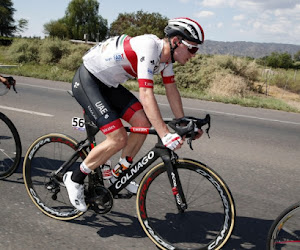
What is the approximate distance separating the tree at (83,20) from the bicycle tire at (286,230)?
115m

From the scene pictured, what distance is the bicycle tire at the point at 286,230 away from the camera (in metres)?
2.57

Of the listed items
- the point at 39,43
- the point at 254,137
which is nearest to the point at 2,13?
the point at 39,43

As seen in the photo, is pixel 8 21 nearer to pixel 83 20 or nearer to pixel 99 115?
pixel 83 20

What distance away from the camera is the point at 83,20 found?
402 feet

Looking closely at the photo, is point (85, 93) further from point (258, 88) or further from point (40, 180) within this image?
point (258, 88)

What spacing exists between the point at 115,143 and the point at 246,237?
1517 mm

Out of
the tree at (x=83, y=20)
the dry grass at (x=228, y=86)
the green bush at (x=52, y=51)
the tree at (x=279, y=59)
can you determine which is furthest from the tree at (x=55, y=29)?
the dry grass at (x=228, y=86)

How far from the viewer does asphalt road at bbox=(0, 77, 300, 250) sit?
332cm

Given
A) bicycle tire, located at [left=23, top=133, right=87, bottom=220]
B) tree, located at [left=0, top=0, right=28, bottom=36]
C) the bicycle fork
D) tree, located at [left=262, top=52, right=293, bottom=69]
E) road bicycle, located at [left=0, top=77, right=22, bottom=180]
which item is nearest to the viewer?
the bicycle fork

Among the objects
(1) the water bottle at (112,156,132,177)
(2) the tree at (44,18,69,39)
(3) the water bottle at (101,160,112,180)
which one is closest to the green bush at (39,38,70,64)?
(3) the water bottle at (101,160,112,180)

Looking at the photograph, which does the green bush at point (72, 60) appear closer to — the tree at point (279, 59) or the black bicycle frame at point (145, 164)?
the black bicycle frame at point (145, 164)

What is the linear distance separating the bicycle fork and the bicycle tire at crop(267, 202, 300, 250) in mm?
760

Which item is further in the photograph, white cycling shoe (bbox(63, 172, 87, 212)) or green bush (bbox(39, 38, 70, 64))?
green bush (bbox(39, 38, 70, 64))

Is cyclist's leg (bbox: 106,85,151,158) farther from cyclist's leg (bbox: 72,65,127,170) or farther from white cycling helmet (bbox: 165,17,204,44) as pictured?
white cycling helmet (bbox: 165,17,204,44)
